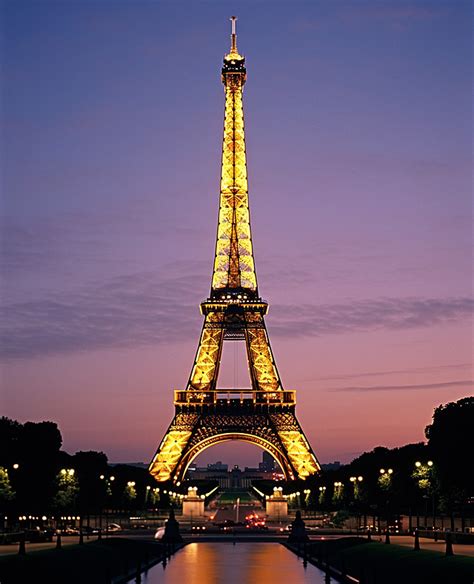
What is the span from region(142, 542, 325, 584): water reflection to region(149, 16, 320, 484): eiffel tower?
256 feet

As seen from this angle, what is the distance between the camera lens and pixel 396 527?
96.4 metres

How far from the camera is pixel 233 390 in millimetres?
145500

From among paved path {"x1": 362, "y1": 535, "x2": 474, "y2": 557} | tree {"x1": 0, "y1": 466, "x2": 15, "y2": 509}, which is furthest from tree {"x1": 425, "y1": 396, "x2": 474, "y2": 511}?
tree {"x1": 0, "y1": 466, "x2": 15, "y2": 509}

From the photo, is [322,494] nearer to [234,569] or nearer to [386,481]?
[386,481]

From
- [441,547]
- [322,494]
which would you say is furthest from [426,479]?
[322,494]

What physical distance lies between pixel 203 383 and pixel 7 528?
55594 mm

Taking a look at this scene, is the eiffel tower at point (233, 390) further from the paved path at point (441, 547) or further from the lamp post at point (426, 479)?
the paved path at point (441, 547)

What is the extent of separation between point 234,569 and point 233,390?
324ft

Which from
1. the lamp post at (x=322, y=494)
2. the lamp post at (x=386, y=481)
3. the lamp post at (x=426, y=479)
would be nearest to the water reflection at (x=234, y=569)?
the lamp post at (x=426, y=479)

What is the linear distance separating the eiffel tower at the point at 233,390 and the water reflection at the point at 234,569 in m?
78.1

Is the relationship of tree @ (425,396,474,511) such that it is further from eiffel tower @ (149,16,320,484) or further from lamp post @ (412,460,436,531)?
eiffel tower @ (149,16,320,484)

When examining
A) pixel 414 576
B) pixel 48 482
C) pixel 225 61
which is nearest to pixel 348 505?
pixel 48 482

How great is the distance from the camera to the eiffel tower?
141750 mm

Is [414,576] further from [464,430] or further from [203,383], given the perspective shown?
[203,383]
